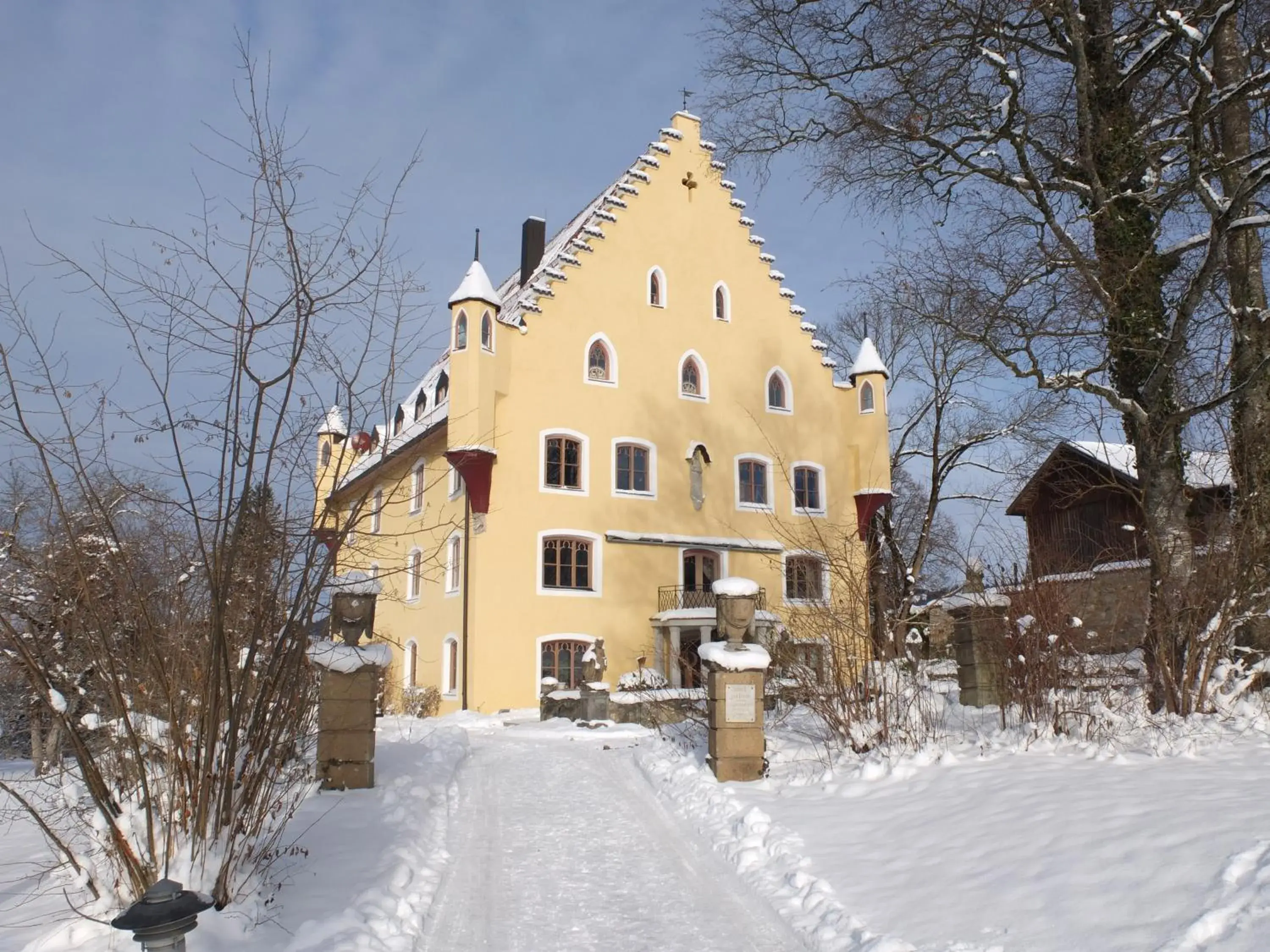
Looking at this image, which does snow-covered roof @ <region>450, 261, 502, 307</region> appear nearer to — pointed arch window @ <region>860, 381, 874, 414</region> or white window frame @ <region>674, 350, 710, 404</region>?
white window frame @ <region>674, 350, 710, 404</region>

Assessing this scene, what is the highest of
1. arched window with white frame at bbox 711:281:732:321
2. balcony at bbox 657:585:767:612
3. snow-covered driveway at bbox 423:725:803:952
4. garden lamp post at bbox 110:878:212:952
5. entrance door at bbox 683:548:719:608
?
arched window with white frame at bbox 711:281:732:321

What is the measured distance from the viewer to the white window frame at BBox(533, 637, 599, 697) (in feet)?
75.4

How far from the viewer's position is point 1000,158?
39.1ft

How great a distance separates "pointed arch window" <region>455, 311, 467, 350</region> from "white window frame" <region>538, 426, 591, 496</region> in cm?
274

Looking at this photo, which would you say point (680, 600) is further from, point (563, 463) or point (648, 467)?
point (563, 463)

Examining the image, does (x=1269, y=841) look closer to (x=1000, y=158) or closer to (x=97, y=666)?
(x=97, y=666)

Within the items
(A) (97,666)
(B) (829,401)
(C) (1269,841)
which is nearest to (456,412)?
(B) (829,401)

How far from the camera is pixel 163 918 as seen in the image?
13.3 ft

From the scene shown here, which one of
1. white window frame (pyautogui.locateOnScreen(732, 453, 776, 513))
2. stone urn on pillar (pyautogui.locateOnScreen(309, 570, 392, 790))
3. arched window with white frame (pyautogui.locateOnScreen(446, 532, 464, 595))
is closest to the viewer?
stone urn on pillar (pyautogui.locateOnScreen(309, 570, 392, 790))

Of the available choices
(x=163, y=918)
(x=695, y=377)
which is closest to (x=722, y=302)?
(x=695, y=377)

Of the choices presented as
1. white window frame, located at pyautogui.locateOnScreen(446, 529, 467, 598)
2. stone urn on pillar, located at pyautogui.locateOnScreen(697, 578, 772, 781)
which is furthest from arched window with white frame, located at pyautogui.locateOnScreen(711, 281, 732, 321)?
stone urn on pillar, located at pyautogui.locateOnScreen(697, 578, 772, 781)

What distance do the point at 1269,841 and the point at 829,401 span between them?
2384 cm

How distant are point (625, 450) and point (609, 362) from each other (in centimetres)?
227

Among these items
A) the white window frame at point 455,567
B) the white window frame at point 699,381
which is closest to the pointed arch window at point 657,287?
the white window frame at point 699,381
